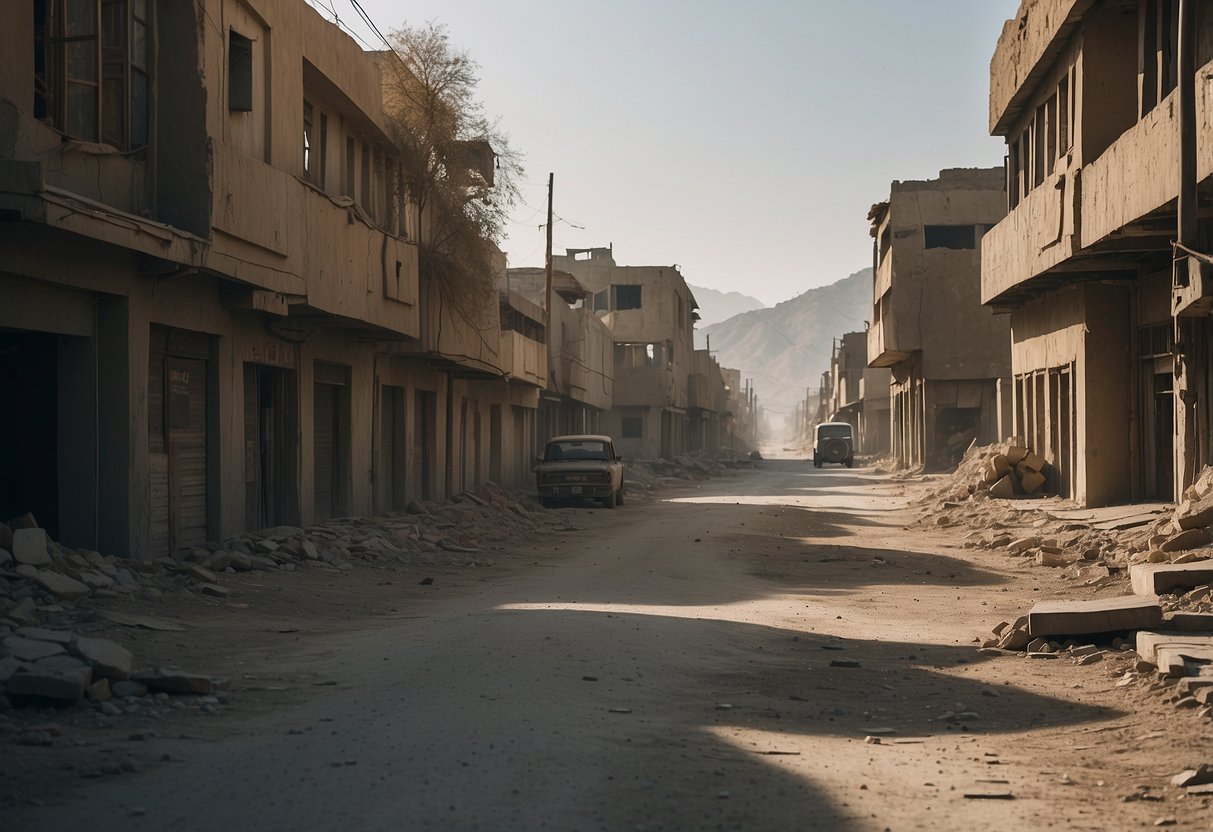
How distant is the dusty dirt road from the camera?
5.61 meters

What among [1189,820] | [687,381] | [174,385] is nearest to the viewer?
[1189,820]

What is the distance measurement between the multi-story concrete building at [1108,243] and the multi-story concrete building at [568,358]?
2108 centimetres

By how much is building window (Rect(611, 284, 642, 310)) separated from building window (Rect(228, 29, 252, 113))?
5443 centimetres

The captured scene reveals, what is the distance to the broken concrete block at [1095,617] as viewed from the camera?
10.2 meters

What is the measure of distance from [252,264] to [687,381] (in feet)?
210

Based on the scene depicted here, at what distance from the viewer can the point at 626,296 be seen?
232 feet

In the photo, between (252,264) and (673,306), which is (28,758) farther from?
(673,306)

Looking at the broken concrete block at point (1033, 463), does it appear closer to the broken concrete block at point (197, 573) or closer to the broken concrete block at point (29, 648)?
the broken concrete block at point (197, 573)

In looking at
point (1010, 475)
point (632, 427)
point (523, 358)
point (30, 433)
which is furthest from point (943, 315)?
point (30, 433)

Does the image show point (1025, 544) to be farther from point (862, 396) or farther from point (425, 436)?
point (862, 396)

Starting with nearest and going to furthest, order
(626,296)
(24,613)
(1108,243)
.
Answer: (24,613) → (1108,243) → (626,296)

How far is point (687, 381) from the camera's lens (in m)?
78.9

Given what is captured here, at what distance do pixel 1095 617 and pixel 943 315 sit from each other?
118 feet

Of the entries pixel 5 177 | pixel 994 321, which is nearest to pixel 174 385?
pixel 5 177
